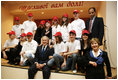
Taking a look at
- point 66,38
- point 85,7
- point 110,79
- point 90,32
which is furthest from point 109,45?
point 85,7

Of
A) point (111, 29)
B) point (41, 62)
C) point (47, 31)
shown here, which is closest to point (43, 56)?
point (41, 62)

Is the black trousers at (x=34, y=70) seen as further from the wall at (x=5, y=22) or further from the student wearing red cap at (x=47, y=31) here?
the wall at (x=5, y=22)

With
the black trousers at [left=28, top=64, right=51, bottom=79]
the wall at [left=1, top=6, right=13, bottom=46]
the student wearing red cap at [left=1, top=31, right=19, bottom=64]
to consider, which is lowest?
the black trousers at [left=28, top=64, right=51, bottom=79]

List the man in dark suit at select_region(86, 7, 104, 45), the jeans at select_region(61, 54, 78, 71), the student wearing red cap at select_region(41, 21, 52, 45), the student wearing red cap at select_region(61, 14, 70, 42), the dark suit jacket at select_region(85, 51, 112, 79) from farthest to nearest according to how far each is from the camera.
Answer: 1. the student wearing red cap at select_region(41, 21, 52, 45)
2. the student wearing red cap at select_region(61, 14, 70, 42)
3. the man in dark suit at select_region(86, 7, 104, 45)
4. the jeans at select_region(61, 54, 78, 71)
5. the dark suit jacket at select_region(85, 51, 112, 79)

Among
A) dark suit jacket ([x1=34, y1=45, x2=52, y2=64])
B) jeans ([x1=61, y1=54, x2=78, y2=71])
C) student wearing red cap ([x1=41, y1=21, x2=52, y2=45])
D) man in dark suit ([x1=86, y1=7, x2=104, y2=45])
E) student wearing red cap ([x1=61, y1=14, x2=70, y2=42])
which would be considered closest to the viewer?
jeans ([x1=61, y1=54, x2=78, y2=71])

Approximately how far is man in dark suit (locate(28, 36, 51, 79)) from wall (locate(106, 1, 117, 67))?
1.68 m

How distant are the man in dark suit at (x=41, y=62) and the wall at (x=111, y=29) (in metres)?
1.68

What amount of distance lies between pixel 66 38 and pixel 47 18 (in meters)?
3.80

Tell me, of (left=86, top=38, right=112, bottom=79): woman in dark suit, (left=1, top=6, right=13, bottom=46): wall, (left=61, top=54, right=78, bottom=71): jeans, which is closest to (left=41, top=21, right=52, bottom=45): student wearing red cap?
(left=61, top=54, right=78, bottom=71): jeans

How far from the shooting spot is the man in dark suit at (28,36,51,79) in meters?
2.28

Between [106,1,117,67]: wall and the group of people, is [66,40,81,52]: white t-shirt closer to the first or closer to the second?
the group of people

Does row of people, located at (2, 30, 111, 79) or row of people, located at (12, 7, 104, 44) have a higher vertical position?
row of people, located at (12, 7, 104, 44)

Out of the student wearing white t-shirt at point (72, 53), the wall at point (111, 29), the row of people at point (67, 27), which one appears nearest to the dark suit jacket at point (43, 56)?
the student wearing white t-shirt at point (72, 53)

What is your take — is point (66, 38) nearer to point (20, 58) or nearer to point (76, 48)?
point (76, 48)
